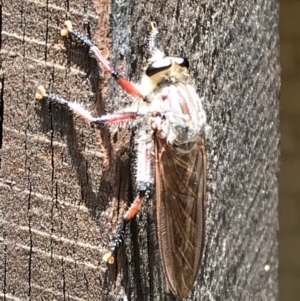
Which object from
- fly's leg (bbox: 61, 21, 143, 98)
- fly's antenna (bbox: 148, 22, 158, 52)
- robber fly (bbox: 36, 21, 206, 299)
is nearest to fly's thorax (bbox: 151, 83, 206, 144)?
robber fly (bbox: 36, 21, 206, 299)

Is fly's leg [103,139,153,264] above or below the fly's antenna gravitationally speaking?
below

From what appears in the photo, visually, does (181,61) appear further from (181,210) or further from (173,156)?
(181,210)

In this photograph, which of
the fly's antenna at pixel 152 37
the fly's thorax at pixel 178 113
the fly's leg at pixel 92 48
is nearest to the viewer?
the fly's leg at pixel 92 48

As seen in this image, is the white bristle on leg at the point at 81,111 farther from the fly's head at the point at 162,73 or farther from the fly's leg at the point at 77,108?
the fly's head at the point at 162,73

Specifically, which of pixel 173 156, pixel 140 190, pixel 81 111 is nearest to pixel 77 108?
pixel 81 111

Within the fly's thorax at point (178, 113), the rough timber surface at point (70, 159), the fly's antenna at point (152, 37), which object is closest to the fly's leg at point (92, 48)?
the rough timber surface at point (70, 159)

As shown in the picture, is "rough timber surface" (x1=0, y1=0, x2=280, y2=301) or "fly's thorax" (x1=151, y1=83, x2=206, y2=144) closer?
"rough timber surface" (x1=0, y1=0, x2=280, y2=301)

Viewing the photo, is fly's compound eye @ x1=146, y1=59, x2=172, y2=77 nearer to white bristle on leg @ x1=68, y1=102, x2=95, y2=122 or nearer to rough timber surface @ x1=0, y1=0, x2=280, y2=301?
rough timber surface @ x1=0, y1=0, x2=280, y2=301
